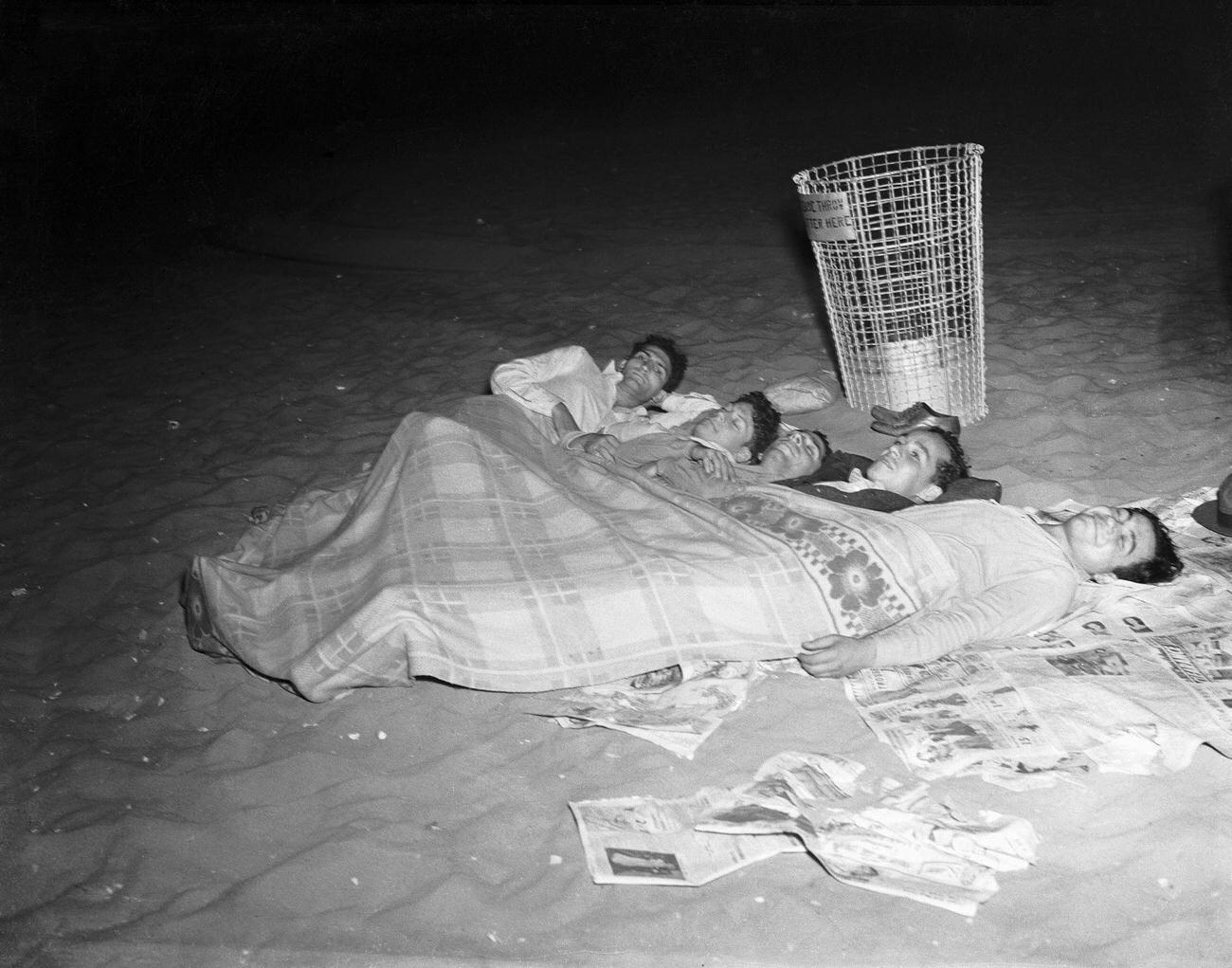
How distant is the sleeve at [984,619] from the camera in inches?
110

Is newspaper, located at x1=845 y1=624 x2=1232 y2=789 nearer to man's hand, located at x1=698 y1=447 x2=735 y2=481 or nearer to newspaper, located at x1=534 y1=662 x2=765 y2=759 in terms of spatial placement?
newspaper, located at x1=534 y1=662 x2=765 y2=759

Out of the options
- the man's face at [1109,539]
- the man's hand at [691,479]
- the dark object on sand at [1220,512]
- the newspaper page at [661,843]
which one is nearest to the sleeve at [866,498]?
the man's hand at [691,479]

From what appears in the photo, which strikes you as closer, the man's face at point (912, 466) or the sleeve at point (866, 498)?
the sleeve at point (866, 498)

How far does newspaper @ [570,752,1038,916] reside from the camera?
7.34 feet

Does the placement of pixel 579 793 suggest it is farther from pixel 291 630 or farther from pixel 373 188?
pixel 373 188

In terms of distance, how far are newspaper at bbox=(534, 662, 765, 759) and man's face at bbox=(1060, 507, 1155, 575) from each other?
1.00 m

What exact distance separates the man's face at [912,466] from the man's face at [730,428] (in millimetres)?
Result: 562

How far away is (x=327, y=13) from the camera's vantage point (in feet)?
59.6

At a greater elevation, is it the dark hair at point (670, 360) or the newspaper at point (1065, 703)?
the dark hair at point (670, 360)

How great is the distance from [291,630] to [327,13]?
17882 millimetres

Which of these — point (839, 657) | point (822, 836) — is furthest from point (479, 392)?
point (822, 836)

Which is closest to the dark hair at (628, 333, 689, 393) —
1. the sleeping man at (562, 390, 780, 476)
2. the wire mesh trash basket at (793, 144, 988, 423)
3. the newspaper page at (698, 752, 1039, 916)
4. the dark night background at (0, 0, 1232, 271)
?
the sleeping man at (562, 390, 780, 476)

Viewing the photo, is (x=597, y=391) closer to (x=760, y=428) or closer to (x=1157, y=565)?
(x=760, y=428)

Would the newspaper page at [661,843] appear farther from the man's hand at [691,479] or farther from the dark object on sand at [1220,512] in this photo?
the dark object on sand at [1220,512]
